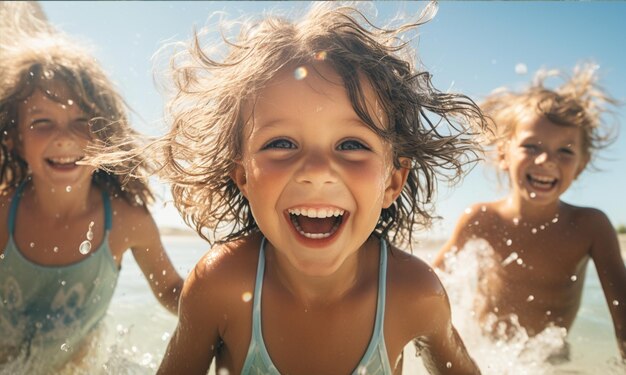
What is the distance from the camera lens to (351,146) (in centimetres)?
202

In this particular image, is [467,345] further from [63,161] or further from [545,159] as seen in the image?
[63,161]

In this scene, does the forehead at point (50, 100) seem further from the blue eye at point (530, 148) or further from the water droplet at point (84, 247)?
the blue eye at point (530, 148)

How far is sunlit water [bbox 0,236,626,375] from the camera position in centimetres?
333

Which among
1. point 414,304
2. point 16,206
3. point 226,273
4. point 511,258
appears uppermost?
point 16,206

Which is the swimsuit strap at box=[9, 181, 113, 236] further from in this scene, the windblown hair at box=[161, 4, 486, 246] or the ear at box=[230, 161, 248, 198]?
the ear at box=[230, 161, 248, 198]

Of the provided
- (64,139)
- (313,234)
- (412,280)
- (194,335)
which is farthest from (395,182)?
(64,139)

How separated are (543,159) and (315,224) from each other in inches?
90.2

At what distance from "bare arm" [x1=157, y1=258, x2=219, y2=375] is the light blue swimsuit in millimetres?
170

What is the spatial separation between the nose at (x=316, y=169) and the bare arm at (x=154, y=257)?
5.99ft

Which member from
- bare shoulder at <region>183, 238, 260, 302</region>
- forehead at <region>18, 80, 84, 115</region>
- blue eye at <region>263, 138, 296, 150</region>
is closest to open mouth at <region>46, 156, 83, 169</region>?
forehead at <region>18, 80, 84, 115</region>

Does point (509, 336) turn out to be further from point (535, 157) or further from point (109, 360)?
point (109, 360)

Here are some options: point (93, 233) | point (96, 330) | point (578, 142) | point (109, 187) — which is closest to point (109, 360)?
point (96, 330)

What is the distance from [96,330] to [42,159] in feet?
3.70

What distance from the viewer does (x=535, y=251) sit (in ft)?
12.8
